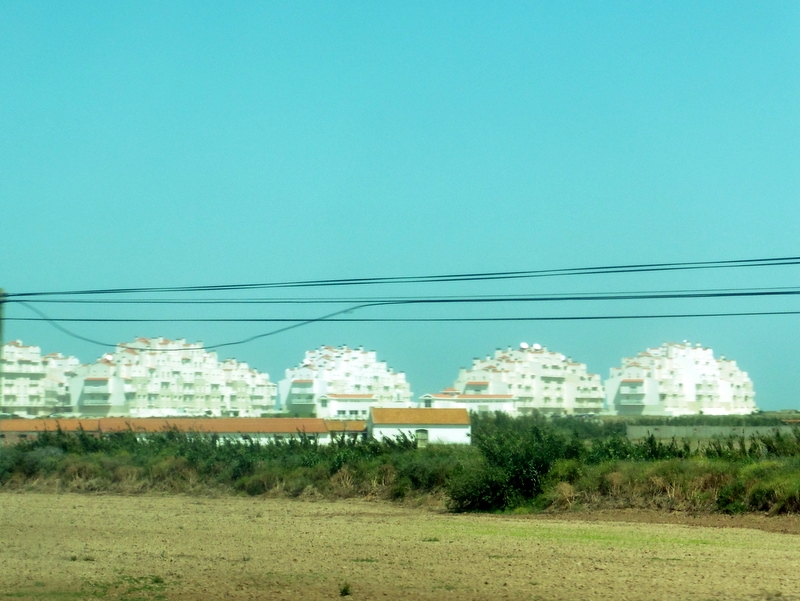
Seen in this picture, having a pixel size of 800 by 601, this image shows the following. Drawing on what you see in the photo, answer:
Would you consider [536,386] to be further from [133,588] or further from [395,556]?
[133,588]

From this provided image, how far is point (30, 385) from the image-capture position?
57.9 meters

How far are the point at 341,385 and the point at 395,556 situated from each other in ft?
240

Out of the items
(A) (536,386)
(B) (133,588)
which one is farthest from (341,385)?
(B) (133,588)

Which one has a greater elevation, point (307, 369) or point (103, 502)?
point (307, 369)

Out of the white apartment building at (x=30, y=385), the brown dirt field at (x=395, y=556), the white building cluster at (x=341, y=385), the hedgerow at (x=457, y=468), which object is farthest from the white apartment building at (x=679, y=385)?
the brown dirt field at (x=395, y=556)

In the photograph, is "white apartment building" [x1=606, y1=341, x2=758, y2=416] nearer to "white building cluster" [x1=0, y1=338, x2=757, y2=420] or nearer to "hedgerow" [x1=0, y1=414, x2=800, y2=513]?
"white building cluster" [x1=0, y1=338, x2=757, y2=420]

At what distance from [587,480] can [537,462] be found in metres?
1.76

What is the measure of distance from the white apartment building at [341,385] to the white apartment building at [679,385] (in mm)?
19725

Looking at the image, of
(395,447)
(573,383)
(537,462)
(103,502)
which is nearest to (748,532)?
(537,462)

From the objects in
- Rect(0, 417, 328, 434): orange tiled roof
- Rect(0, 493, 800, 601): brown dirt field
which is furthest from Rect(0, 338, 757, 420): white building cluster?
Rect(0, 493, 800, 601): brown dirt field

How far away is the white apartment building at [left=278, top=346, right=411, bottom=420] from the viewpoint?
78.2 metres

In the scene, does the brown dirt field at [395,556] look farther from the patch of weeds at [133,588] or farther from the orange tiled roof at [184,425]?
the orange tiled roof at [184,425]

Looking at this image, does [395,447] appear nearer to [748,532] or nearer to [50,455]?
[50,455]

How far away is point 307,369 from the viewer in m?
89.8
